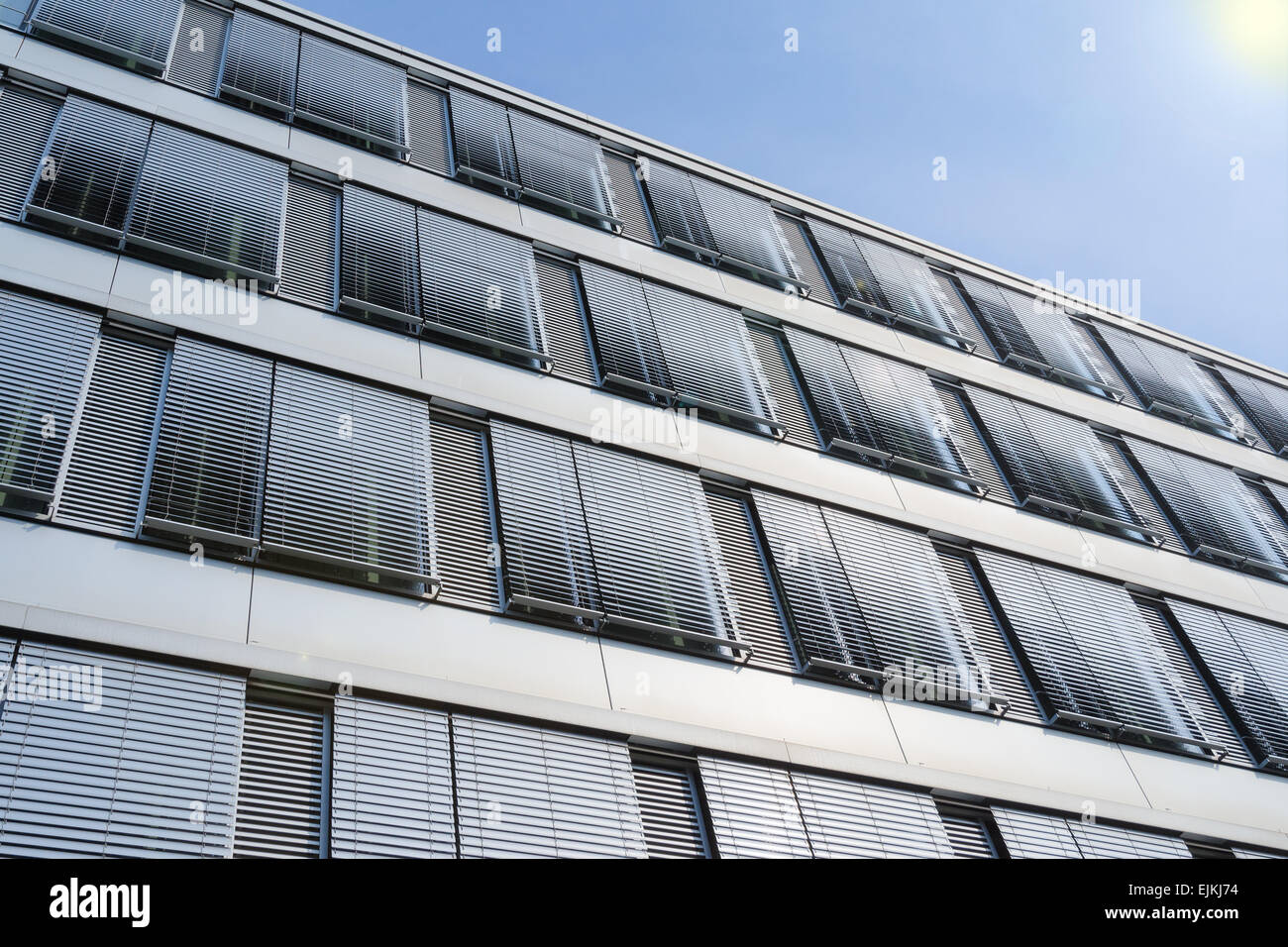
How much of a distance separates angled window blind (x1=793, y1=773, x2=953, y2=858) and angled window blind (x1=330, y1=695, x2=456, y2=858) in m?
3.67

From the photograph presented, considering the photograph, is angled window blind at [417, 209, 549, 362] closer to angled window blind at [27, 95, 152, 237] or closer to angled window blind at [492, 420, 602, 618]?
angled window blind at [492, 420, 602, 618]

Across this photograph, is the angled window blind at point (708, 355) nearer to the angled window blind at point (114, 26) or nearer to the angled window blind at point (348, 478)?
the angled window blind at point (348, 478)

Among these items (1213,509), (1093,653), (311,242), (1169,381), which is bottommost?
Result: (1093,653)

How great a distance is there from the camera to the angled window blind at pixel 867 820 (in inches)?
416

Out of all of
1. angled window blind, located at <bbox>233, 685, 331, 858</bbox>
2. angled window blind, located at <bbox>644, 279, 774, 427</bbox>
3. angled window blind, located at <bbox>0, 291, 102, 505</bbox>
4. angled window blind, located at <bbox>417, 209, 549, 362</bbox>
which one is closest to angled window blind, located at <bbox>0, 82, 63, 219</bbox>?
angled window blind, located at <bbox>0, 291, 102, 505</bbox>

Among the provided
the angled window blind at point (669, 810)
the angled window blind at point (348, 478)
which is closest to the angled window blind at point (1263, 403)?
the angled window blind at point (669, 810)

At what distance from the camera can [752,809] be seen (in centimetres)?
Answer: 1045

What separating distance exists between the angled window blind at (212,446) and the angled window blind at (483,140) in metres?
6.46

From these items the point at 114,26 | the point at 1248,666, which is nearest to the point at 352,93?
the point at 114,26

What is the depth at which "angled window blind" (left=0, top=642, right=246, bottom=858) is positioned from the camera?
726 cm

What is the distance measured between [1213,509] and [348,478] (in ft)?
50.3

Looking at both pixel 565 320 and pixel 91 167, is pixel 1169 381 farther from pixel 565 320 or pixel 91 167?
pixel 91 167

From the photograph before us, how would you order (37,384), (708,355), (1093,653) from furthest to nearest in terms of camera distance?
(708,355) < (1093,653) < (37,384)
